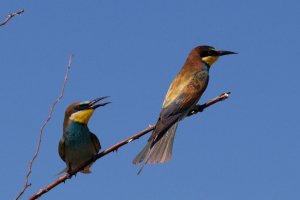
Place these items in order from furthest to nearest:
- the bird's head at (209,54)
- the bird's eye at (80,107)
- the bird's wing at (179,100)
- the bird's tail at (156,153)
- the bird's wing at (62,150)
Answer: the bird's head at (209,54)
the bird's wing at (62,150)
the bird's eye at (80,107)
the bird's wing at (179,100)
the bird's tail at (156,153)

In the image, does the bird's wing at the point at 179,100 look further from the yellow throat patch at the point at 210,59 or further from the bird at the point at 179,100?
the yellow throat patch at the point at 210,59

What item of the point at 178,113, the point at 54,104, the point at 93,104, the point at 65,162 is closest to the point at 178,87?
the point at 178,113

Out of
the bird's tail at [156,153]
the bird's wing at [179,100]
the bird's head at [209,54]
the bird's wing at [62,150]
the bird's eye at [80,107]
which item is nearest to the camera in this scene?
the bird's tail at [156,153]

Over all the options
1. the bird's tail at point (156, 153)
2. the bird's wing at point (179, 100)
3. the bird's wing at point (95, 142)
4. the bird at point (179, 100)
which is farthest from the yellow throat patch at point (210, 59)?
the bird's tail at point (156, 153)

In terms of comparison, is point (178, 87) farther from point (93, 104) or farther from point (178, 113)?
point (93, 104)

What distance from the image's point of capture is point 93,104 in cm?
A: 345

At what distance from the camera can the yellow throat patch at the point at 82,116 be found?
136 inches

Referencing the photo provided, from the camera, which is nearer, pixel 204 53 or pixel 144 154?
pixel 144 154

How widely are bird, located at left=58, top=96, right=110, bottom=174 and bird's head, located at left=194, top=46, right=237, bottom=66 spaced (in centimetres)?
101

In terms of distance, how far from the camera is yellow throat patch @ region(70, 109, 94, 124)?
11.3 ft

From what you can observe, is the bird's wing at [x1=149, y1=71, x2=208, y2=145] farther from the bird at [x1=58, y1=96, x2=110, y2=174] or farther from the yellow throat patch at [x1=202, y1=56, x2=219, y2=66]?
the bird at [x1=58, y1=96, x2=110, y2=174]

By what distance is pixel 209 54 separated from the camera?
405 cm

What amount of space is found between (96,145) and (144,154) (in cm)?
82

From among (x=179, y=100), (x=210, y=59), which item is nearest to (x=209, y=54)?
(x=210, y=59)
